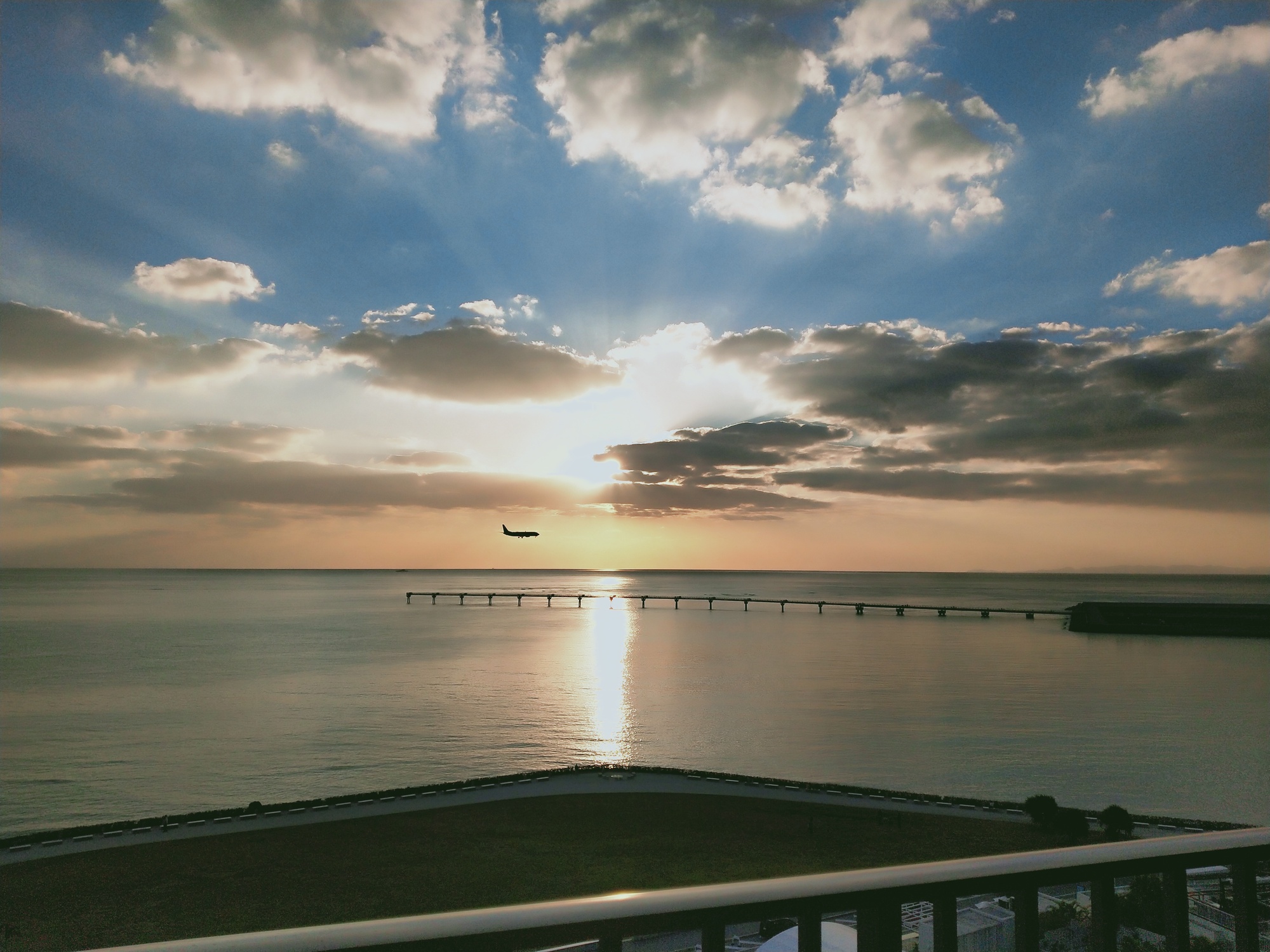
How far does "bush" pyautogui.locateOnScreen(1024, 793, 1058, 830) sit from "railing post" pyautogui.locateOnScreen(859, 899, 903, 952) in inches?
1049

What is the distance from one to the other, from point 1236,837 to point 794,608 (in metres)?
183

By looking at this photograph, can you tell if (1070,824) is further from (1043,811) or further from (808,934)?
(808,934)

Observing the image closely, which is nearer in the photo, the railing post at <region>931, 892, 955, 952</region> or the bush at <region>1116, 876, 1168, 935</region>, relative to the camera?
the railing post at <region>931, 892, 955, 952</region>

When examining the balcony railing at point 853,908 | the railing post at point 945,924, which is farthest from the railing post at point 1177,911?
the railing post at point 945,924

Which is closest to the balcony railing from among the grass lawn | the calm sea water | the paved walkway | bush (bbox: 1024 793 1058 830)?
the grass lawn

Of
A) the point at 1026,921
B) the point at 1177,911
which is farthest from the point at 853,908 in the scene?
the point at 1177,911

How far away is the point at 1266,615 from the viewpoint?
10719cm

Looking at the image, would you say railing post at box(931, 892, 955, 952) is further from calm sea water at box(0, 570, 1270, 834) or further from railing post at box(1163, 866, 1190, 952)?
calm sea water at box(0, 570, 1270, 834)

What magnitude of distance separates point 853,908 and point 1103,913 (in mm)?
1018

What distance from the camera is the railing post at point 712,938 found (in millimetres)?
2014

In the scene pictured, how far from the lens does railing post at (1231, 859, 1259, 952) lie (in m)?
2.66

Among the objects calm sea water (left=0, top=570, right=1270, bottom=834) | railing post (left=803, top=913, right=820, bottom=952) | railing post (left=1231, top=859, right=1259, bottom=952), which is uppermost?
railing post (left=803, top=913, right=820, bottom=952)

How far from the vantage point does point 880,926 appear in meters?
2.19

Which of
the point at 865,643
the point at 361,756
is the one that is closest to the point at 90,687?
the point at 361,756
